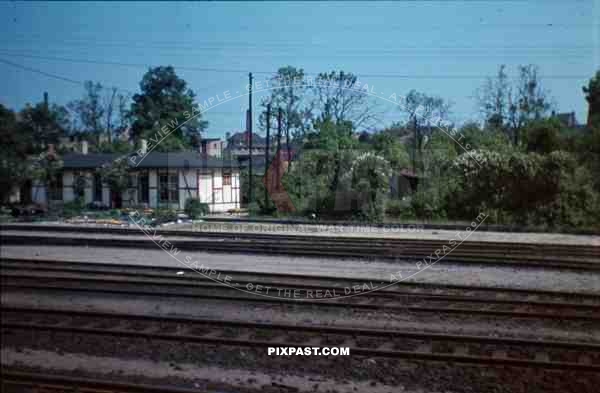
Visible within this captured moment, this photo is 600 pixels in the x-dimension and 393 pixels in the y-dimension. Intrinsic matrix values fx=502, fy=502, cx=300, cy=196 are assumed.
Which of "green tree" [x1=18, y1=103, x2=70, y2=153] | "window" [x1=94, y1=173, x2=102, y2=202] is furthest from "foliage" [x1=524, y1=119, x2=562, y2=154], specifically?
"green tree" [x1=18, y1=103, x2=70, y2=153]

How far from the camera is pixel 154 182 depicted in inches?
418

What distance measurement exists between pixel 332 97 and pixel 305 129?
3.02m

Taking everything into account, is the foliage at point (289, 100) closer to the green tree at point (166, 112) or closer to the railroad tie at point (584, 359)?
the green tree at point (166, 112)

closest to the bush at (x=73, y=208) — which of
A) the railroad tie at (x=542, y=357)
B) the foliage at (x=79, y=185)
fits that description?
the foliage at (x=79, y=185)

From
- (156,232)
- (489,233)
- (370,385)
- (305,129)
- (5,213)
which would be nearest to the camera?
(370,385)

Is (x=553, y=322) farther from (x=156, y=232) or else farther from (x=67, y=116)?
(x=156, y=232)

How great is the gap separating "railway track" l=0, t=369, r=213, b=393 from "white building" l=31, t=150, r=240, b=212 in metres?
3.96

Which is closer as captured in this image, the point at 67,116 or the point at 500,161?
the point at 67,116

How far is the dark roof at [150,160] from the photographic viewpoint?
878 cm

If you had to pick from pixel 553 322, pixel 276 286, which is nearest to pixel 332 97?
pixel 276 286

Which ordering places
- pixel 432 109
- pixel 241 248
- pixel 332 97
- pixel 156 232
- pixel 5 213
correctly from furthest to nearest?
pixel 156 232, pixel 241 248, pixel 432 109, pixel 332 97, pixel 5 213

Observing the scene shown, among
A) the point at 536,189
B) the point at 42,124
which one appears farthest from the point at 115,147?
the point at 536,189

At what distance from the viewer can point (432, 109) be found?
9.00 m

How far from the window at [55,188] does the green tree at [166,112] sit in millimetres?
1414
